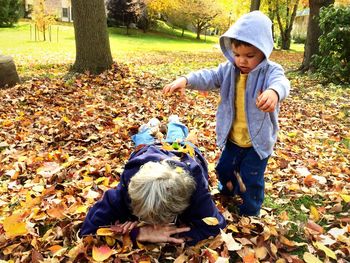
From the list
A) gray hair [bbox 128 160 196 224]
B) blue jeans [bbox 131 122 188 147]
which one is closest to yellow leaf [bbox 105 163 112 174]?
blue jeans [bbox 131 122 188 147]

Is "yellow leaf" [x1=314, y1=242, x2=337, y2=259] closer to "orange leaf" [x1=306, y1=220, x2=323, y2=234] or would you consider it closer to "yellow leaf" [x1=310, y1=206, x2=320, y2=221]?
"orange leaf" [x1=306, y1=220, x2=323, y2=234]

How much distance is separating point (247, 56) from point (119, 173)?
5.85 feet

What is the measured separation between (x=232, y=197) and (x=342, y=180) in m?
1.28

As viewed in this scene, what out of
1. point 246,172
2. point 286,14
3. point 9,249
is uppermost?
point 286,14

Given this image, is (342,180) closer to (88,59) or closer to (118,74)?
(118,74)

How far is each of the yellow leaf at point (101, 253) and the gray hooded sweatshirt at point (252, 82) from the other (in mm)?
1202

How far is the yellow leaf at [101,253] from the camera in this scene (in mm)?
2479

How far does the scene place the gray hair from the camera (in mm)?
2125

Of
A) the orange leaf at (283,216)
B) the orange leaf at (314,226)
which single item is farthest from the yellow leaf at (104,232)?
the orange leaf at (314,226)

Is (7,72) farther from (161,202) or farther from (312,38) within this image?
(312,38)

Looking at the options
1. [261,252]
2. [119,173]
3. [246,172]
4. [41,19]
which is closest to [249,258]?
[261,252]

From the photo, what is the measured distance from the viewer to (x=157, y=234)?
2.58 metres

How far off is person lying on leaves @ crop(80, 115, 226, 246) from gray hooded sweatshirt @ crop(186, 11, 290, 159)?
0.47 m

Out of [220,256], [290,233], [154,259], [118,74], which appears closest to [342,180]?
[290,233]
